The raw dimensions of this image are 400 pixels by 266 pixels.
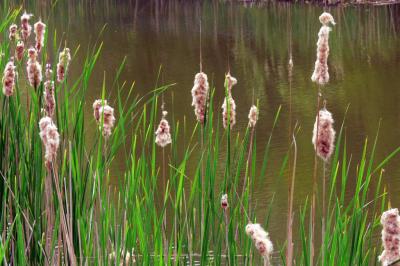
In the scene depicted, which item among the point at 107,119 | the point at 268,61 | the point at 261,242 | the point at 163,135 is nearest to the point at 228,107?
the point at 163,135

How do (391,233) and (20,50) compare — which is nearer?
(391,233)

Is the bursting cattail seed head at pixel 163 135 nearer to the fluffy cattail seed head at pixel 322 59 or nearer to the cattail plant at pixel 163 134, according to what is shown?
the cattail plant at pixel 163 134

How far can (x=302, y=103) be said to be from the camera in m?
14.0

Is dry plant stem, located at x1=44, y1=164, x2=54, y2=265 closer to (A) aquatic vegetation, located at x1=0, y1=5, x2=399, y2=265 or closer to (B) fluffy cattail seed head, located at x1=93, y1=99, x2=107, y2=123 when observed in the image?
(A) aquatic vegetation, located at x1=0, y1=5, x2=399, y2=265

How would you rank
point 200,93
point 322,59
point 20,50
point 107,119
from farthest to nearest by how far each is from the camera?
point 20,50
point 107,119
point 200,93
point 322,59

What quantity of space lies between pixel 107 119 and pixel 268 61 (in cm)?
1633

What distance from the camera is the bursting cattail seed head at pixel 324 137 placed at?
6.59 ft

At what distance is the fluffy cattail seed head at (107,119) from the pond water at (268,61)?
4.09 m

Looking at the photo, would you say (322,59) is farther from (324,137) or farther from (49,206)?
(49,206)

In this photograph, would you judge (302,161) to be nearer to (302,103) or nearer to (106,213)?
(302,103)

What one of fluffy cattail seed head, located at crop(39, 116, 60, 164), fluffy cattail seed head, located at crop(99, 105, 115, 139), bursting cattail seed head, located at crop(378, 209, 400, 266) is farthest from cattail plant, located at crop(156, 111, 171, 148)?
bursting cattail seed head, located at crop(378, 209, 400, 266)

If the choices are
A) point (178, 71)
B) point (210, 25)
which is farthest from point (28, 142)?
point (210, 25)

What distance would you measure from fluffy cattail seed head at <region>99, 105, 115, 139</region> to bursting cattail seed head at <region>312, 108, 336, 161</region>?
70 centimetres

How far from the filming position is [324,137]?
2033 millimetres
